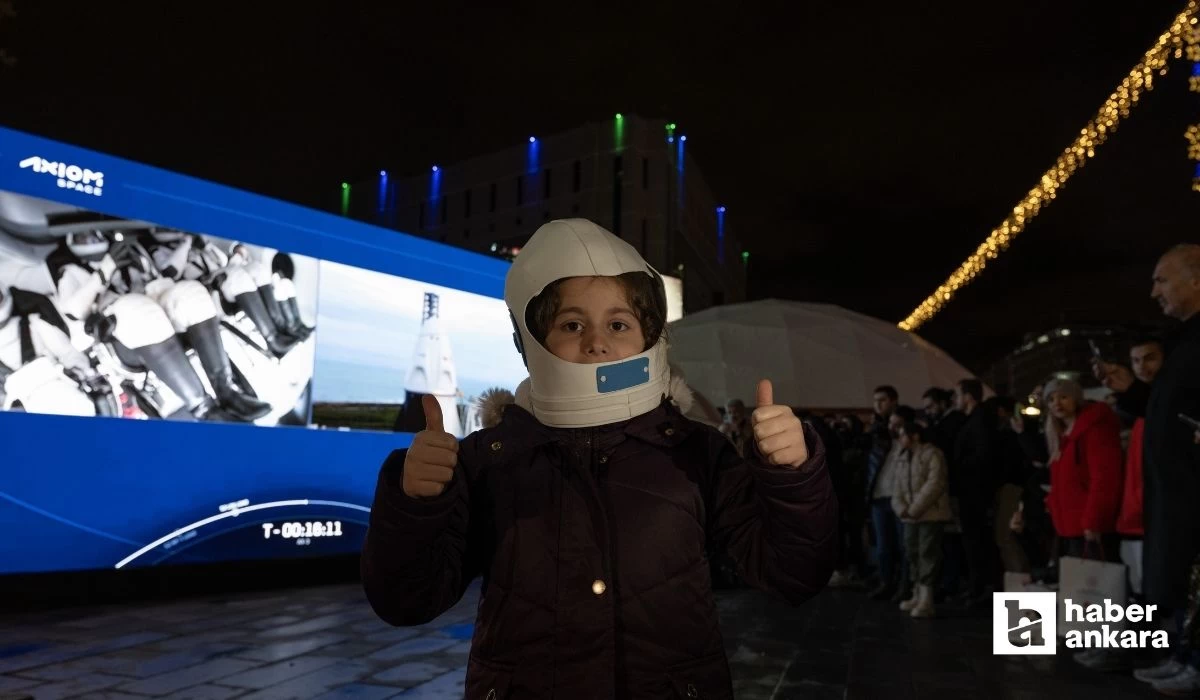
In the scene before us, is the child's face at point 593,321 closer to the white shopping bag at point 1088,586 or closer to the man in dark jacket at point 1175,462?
the man in dark jacket at point 1175,462

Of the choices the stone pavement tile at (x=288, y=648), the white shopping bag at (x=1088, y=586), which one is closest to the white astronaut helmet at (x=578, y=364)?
the stone pavement tile at (x=288, y=648)

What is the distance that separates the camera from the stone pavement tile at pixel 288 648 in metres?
4.96

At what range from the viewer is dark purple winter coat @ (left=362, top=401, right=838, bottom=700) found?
5.02 feet

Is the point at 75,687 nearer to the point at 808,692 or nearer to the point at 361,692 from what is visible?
the point at 361,692

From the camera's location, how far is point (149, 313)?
6.62 metres

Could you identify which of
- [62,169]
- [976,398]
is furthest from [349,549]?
[976,398]

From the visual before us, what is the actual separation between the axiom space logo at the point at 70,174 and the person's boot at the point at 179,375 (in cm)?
138

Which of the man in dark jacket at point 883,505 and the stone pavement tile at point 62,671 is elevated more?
the man in dark jacket at point 883,505

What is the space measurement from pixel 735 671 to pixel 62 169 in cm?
645

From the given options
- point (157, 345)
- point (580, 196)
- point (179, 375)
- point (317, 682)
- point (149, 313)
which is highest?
point (580, 196)

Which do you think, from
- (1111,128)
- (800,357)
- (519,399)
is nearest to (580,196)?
(800,357)

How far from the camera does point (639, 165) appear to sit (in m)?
36.3

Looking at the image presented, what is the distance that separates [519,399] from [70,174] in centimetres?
623

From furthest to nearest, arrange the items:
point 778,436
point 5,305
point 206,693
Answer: point 5,305
point 206,693
point 778,436
